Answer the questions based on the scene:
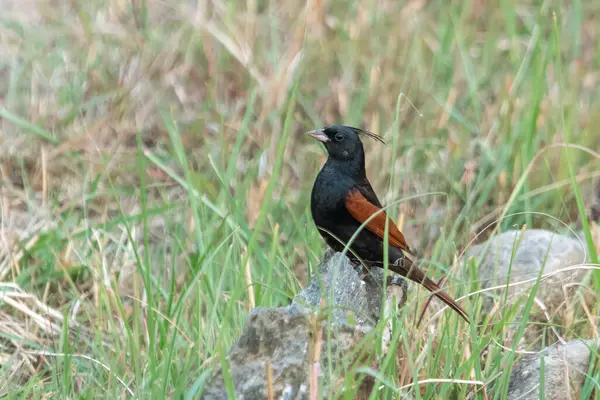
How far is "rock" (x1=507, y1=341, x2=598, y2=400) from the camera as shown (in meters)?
2.98

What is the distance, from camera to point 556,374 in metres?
3.00

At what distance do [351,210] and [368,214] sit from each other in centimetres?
6

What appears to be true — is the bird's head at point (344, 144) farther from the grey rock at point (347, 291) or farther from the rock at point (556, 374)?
the rock at point (556, 374)

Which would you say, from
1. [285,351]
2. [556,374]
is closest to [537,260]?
[556,374]

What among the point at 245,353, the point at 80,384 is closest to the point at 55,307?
the point at 80,384

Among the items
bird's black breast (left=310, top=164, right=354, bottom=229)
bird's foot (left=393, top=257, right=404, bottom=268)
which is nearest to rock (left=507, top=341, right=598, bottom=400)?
bird's foot (left=393, top=257, right=404, bottom=268)

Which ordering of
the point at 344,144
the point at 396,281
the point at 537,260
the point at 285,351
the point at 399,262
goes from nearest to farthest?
the point at 285,351 → the point at 396,281 → the point at 399,262 → the point at 344,144 → the point at 537,260

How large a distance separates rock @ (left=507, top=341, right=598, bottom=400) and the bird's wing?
2.21 ft

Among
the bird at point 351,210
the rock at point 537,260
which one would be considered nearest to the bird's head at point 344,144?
the bird at point 351,210

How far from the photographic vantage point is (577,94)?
574 cm

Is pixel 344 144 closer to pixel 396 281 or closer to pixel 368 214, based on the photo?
pixel 368 214

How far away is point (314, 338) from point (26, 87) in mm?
3695

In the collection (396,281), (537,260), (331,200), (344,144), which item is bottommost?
(537,260)

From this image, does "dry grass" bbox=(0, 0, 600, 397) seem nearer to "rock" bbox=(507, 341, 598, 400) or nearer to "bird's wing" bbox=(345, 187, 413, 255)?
"bird's wing" bbox=(345, 187, 413, 255)
